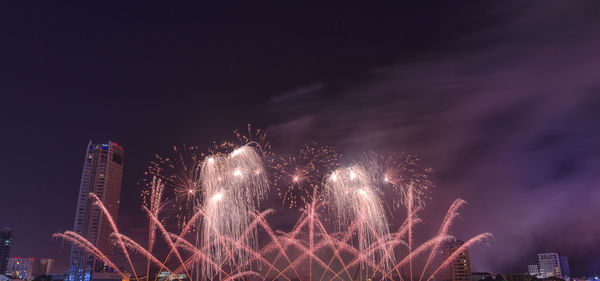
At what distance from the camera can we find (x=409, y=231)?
44.8 meters

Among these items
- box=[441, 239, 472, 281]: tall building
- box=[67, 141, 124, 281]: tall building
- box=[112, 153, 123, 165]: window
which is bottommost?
box=[441, 239, 472, 281]: tall building

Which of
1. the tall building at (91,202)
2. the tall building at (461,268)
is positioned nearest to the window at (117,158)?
the tall building at (91,202)

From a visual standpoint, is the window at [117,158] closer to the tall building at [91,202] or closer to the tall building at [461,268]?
the tall building at [91,202]

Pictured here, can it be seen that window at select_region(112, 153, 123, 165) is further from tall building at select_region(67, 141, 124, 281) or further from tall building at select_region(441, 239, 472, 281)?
tall building at select_region(441, 239, 472, 281)

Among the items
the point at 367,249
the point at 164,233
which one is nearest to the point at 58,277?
the point at 164,233

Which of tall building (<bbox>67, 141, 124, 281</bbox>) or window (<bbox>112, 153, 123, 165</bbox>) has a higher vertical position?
window (<bbox>112, 153, 123, 165</bbox>)

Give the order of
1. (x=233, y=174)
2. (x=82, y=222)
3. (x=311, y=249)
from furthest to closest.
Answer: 1. (x=82, y=222)
2. (x=311, y=249)
3. (x=233, y=174)

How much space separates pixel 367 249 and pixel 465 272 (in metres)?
163

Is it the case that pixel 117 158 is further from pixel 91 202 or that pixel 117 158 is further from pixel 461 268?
pixel 461 268

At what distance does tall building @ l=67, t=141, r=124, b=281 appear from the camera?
172875 millimetres

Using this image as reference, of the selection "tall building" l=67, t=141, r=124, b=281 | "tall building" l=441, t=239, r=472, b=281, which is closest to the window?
"tall building" l=67, t=141, r=124, b=281

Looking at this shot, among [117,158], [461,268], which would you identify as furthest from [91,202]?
[461,268]

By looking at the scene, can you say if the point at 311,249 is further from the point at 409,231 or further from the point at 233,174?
the point at 233,174

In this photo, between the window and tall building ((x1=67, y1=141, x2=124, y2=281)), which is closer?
tall building ((x1=67, y1=141, x2=124, y2=281))
